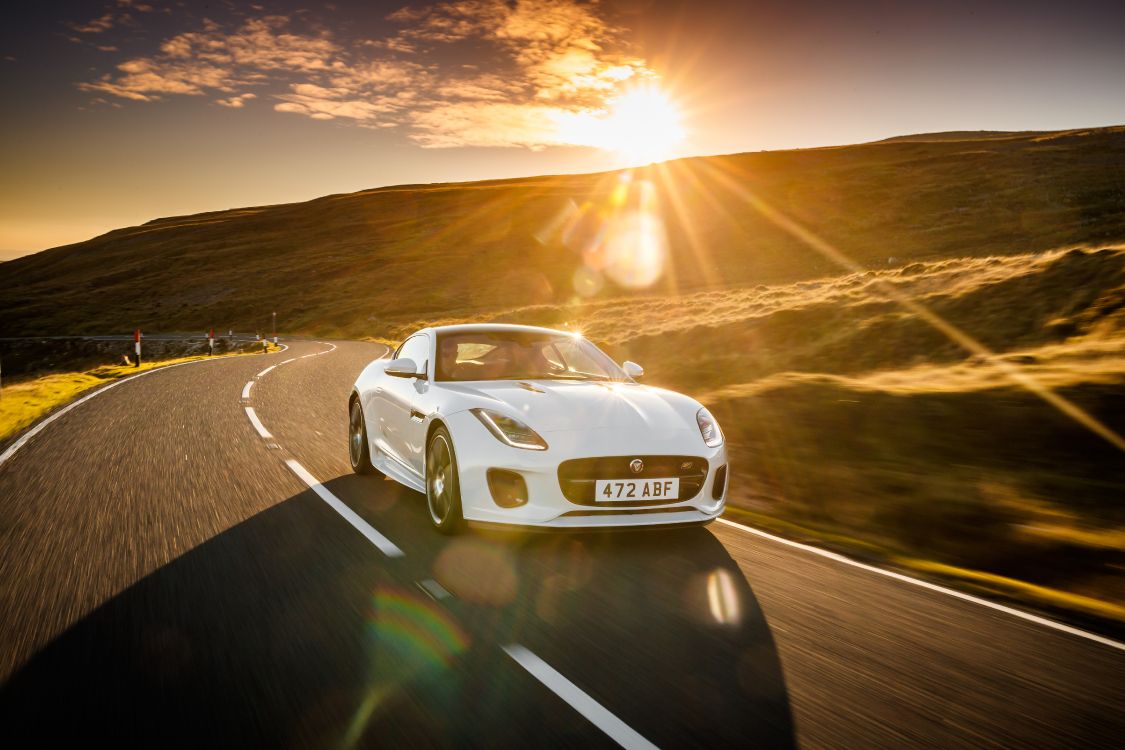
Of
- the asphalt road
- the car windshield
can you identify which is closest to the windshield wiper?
the car windshield

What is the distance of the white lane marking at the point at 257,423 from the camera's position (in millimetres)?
9953

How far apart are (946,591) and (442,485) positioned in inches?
126

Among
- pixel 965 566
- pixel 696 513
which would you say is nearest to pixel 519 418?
pixel 696 513

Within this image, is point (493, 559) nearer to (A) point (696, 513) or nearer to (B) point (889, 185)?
(A) point (696, 513)

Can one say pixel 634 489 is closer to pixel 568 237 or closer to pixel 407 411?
pixel 407 411

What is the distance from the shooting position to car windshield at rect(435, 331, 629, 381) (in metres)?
6.28

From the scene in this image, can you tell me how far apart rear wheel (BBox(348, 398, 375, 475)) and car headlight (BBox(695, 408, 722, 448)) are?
3280 mm

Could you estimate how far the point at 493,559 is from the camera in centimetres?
493

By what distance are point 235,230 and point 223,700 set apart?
494 ft

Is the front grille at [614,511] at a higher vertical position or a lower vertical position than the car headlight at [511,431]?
lower

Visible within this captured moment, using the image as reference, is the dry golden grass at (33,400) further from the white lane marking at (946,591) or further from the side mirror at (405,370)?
the white lane marking at (946,591)

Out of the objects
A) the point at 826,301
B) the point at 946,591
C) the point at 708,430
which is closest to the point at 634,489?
the point at 708,430

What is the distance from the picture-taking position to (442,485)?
550 cm

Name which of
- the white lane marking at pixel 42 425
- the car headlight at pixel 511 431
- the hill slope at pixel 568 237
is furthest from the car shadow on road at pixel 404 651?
the hill slope at pixel 568 237
